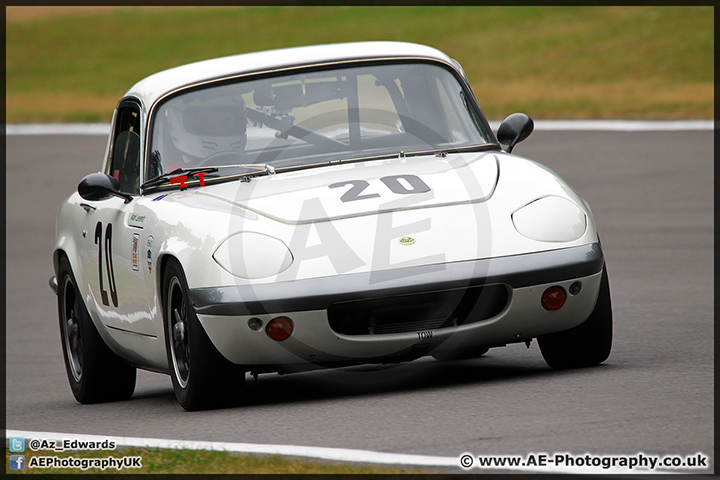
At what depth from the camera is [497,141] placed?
22.7ft

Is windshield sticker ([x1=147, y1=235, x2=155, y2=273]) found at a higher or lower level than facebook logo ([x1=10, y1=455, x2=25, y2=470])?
higher

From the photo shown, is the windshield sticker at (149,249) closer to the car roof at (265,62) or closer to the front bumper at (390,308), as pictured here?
the front bumper at (390,308)

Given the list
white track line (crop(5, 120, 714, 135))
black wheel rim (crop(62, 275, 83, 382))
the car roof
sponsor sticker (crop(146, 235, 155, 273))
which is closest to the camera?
sponsor sticker (crop(146, 235, 155, 273))

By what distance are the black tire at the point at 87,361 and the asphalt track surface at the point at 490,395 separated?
0.52 ft

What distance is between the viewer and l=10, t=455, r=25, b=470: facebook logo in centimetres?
496

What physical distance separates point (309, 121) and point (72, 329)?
6.83 feet

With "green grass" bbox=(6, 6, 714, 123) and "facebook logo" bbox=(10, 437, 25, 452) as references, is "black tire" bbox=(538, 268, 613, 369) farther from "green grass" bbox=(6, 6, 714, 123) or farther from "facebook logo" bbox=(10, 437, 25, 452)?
"green grass" bbox=(6, 6, 714, 123)

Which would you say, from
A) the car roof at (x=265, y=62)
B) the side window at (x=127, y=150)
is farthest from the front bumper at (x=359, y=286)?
the car roof at (x=265, y=62)

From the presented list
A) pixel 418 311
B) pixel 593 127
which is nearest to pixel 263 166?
pixel 418 311

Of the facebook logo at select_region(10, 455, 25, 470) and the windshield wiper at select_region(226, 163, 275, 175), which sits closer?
the facebook logo at select_region(10, 455, 25, 470)

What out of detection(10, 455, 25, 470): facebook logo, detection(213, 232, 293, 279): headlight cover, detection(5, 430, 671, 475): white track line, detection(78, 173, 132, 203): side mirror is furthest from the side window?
detection(10, 455, 25, 470): facebook logo

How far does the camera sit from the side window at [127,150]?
6.92 meters

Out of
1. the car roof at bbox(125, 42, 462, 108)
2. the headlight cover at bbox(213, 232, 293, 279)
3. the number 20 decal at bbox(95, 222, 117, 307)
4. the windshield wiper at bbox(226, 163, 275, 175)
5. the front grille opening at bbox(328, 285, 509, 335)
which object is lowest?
the number 20 decal at bbox(95, 222, 117, 307)

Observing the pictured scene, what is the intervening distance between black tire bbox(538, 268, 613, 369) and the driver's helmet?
185cm
